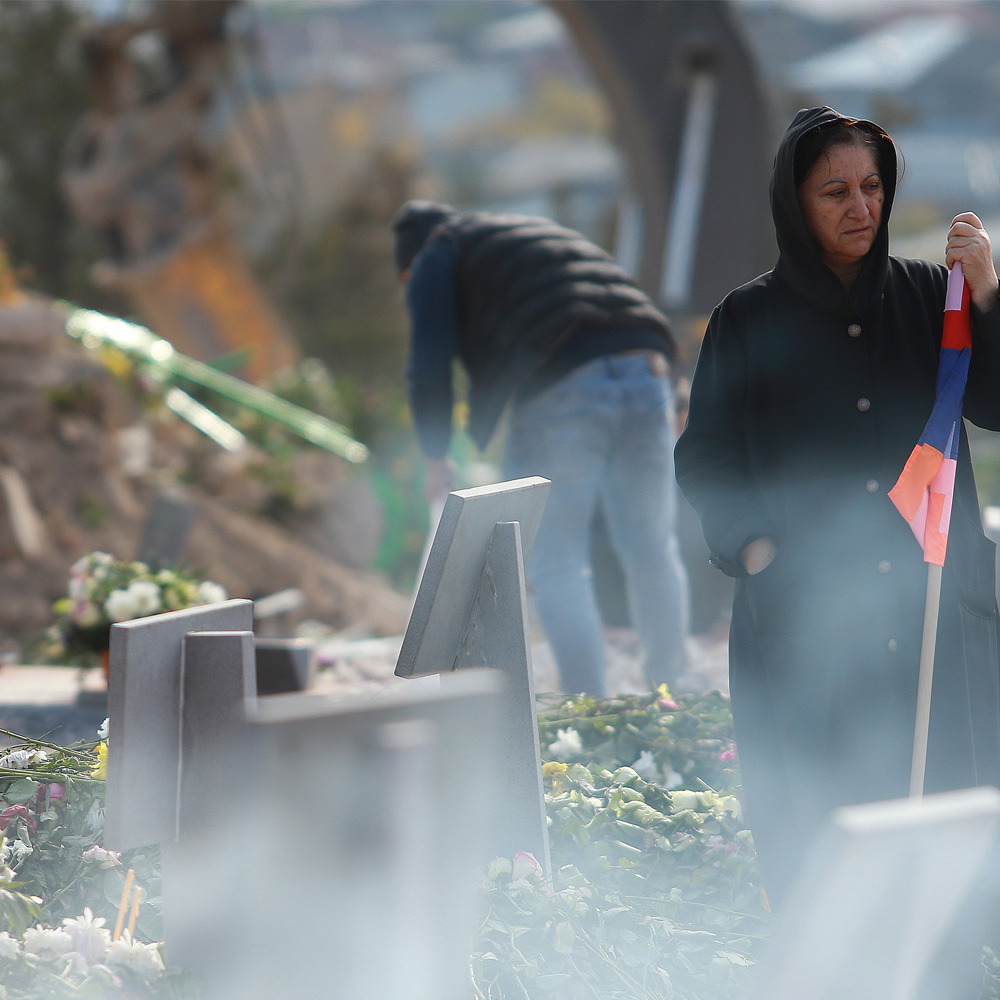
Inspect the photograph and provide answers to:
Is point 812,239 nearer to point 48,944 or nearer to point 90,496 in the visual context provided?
point 48,944

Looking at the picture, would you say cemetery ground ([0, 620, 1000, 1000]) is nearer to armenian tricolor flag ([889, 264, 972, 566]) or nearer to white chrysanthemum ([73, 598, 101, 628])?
armenian tricolor flag ([889, 264, 972, 566])

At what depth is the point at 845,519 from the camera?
193cm

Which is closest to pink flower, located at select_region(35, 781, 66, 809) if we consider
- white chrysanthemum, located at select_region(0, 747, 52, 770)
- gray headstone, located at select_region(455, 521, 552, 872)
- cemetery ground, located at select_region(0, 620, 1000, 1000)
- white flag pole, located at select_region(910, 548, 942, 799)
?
cemetery ground, located at select_region(0, 620, 1000, 1000)

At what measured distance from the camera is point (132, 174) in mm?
11180

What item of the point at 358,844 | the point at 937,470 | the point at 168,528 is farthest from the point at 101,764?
the point at 168,528

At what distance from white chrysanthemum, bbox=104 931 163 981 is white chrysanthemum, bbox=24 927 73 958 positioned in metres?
0.08

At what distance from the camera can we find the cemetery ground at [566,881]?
179cm

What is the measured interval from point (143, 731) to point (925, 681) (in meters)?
1.28

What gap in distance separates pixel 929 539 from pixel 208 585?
2.64 m

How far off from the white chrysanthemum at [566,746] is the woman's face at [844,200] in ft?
4.72

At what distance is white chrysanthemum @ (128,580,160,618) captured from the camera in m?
3.69

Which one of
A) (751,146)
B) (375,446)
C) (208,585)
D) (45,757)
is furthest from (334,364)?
(45,757)

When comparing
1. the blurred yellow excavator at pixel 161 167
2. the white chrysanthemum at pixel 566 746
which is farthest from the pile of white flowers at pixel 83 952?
the blurred yellow excavator at pixel 161 167

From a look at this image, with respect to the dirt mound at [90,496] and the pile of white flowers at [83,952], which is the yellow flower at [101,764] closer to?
the pile of white flowers at [83,952]
